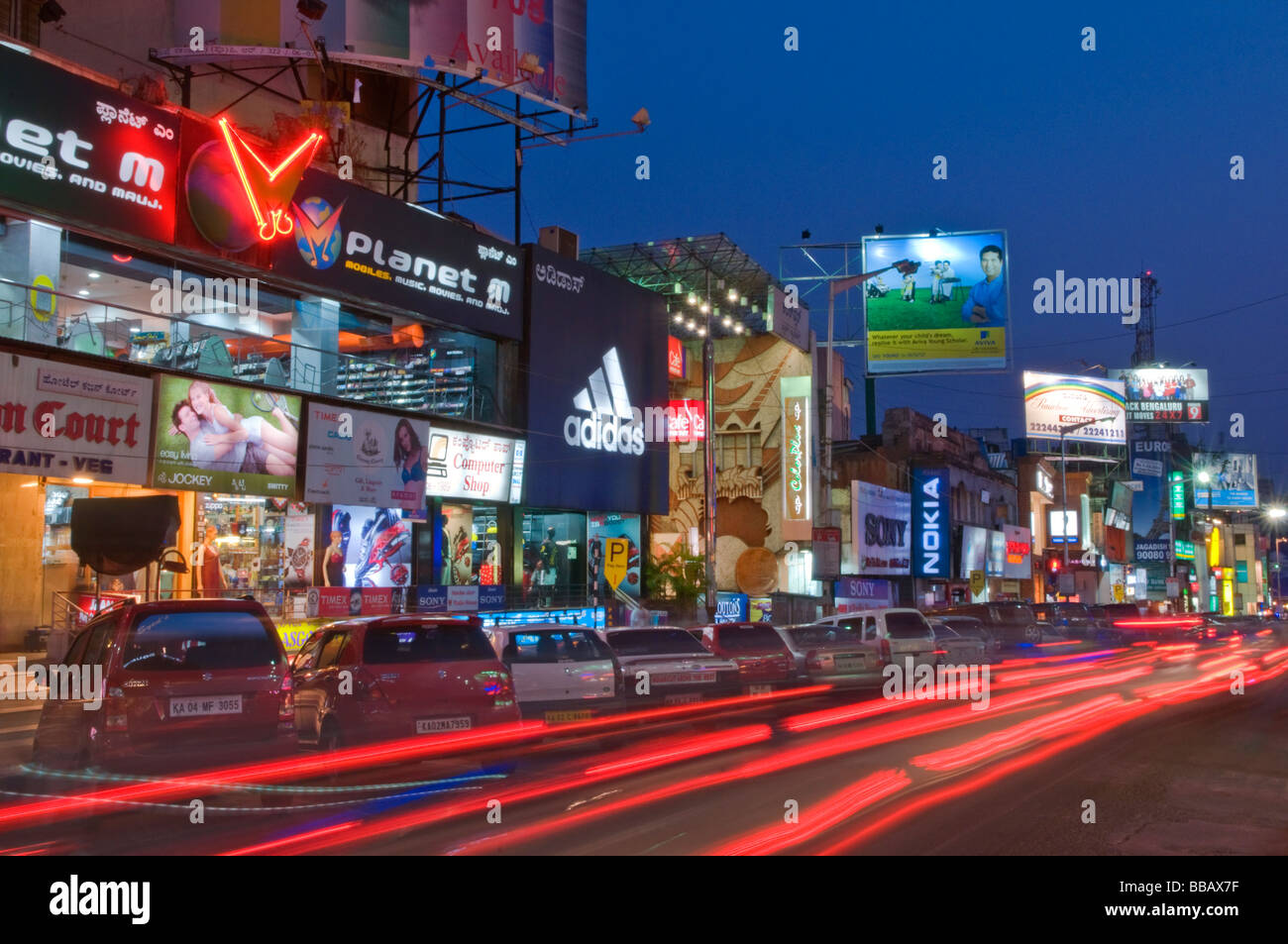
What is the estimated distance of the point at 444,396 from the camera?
32.8 metres

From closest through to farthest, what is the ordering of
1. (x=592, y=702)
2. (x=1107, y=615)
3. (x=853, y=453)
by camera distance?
(x=592, y=702)
(x=1107, y=615)
(x=853, y=453)

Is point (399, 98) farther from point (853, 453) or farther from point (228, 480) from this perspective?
point (853, 453)

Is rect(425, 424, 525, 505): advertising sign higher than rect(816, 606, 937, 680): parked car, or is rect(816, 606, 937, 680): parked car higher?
rect(425, 424, 525, 505): advertising sign

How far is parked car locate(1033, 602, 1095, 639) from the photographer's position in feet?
141

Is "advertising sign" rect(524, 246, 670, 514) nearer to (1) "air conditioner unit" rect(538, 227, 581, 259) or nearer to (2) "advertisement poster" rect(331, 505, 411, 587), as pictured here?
(1) "air conditioner unit" rect(538, 227, 581, 259)

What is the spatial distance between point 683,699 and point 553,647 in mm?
2463

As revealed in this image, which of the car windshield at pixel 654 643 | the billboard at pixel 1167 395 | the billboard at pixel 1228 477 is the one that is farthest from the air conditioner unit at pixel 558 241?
the billboard at pixel 1228 477

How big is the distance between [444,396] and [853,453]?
25.1 metres

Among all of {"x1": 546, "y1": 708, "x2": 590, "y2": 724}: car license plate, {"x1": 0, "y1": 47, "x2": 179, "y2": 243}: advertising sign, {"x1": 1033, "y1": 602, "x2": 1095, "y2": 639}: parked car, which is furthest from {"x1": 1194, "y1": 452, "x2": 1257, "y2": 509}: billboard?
{"x1": 546, "y1": 708, "x2": 590, "y2": 724}: car license plate

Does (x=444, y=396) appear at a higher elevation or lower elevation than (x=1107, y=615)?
higher

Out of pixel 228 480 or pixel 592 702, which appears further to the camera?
pixel 228 480

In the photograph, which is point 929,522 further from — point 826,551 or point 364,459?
point 364,459

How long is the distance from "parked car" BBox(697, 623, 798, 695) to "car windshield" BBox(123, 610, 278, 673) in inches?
409
